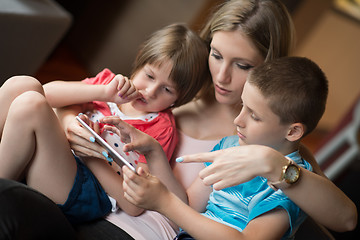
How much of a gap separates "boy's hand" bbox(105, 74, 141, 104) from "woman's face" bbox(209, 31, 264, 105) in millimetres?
258

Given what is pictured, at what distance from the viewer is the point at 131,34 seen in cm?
320

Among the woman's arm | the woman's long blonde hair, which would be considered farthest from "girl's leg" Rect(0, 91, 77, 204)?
the woman's long blonde hair

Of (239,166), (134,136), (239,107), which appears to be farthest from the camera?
(239,107)

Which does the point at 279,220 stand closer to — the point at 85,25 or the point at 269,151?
the point at 269,151

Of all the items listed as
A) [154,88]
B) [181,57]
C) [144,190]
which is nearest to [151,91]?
[154,88]

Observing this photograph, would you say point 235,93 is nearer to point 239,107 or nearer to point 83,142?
point 239,107

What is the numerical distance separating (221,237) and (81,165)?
0.48 meters

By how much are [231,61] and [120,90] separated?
0.34 m

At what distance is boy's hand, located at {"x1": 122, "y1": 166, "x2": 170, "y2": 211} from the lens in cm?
100

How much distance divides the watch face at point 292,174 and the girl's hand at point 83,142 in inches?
18.4

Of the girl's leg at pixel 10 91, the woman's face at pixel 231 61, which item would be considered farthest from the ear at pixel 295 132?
the girl's leg at pixel 10 91

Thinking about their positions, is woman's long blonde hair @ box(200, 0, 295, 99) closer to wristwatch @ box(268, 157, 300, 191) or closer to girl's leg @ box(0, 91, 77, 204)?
wristwatch @ box(268, 157, 300, 191)

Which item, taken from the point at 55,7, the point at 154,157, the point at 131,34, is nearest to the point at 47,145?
the point at 154,157

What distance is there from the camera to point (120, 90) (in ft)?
4.55
